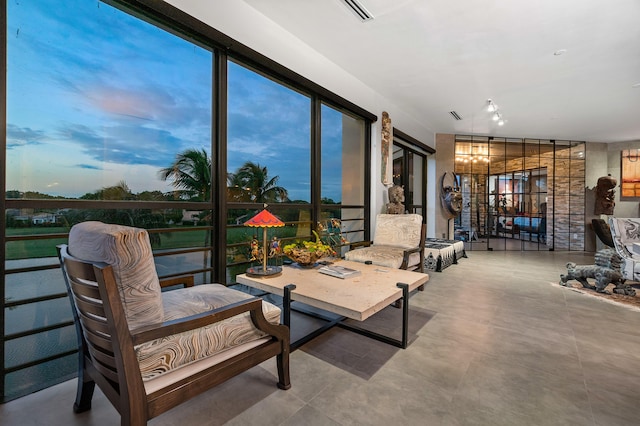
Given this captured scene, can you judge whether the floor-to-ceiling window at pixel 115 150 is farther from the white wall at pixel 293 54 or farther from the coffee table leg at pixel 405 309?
the coffee table leg at pixel 405 309

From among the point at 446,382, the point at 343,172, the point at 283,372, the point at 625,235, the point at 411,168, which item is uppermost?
the point at 411,168

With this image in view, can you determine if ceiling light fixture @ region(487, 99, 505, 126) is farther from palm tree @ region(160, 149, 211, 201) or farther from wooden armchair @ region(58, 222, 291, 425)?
wooden armchair @ region(58, 222, 291, 425)

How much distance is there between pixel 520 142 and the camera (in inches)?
317

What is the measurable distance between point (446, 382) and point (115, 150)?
9.31 ft

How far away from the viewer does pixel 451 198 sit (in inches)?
293

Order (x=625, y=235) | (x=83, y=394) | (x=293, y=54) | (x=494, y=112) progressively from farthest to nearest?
(x=494, y=112)
(x=625, y=235)
(x=293, y=54)
(x=83, y=394)

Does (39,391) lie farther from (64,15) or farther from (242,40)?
(242,40)

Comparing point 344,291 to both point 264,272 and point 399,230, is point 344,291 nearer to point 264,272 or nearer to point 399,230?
point 264,272

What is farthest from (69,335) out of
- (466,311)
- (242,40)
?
(466,311)

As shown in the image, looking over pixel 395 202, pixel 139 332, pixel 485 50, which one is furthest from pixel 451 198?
pixel 139 332

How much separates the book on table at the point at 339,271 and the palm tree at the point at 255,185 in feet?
3.62

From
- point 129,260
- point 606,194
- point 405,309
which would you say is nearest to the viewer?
point 129,260

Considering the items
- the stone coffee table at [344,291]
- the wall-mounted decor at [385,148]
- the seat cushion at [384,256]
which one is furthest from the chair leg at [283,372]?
the wall-mounted decor at [385,148]

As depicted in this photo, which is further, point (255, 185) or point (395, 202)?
point (395, 202)
